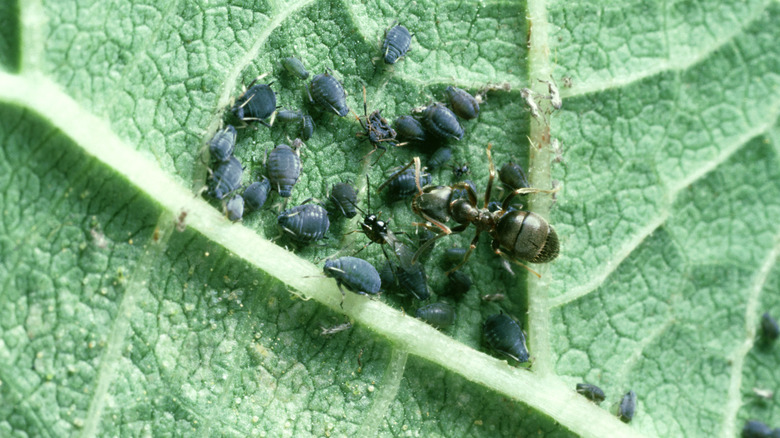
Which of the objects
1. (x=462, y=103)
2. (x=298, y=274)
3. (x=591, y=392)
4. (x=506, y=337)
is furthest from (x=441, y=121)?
(x=591, y=392)

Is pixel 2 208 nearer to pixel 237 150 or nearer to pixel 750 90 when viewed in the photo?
pixel 237 150

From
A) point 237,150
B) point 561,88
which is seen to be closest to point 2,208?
point 237,150

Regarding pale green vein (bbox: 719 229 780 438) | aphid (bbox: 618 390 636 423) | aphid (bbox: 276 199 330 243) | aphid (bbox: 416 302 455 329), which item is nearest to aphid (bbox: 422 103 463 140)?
aphid (bbox: 276 199 330 243)

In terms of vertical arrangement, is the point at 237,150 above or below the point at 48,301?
above

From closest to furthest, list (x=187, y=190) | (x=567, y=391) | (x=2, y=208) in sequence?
(x=2, y=208) → (x=187, y=190) → (x=567, y=391)

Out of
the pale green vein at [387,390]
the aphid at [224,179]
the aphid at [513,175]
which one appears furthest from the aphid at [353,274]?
the aphid at [513,175]

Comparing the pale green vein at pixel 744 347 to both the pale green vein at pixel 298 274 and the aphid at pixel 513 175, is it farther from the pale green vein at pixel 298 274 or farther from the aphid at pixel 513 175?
the aphid at pixel 513 175

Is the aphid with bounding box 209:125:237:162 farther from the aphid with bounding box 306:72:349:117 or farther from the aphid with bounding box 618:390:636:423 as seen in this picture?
the aphid with bounding box 618:390:636:423
